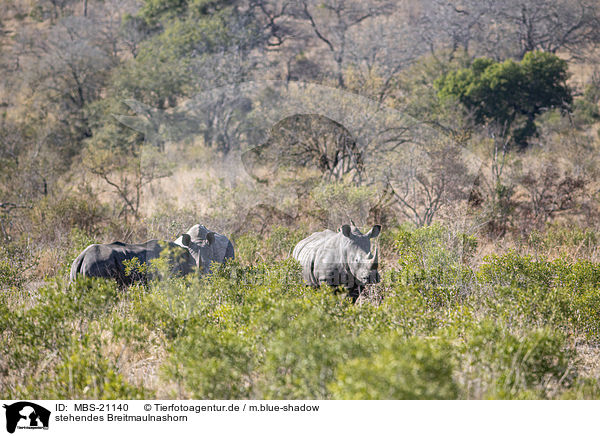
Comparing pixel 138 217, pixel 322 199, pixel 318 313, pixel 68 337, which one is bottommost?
pixel 138 217

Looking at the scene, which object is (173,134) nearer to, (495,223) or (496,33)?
(495,223)

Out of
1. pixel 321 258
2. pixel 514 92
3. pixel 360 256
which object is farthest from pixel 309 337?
pixel 514 92

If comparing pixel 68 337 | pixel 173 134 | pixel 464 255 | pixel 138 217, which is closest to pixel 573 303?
pixel 464 255

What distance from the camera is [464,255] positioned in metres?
8.88

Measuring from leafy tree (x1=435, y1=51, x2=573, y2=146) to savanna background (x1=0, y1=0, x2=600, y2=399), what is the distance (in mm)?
90

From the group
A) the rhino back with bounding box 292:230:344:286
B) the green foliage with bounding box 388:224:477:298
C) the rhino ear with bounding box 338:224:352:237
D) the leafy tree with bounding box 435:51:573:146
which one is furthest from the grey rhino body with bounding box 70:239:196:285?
the leafy tree with bounding box 435:51:573:146

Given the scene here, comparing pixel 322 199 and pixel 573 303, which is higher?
pixel 573 303

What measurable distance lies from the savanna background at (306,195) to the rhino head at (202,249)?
0.77 feet

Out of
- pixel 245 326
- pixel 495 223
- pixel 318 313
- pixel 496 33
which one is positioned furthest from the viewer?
pixel 496 33

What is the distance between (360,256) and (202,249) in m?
2.34

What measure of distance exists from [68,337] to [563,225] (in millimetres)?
10862

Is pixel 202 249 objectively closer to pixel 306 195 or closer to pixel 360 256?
pixel 360 256

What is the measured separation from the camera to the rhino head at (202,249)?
23.2 feet
